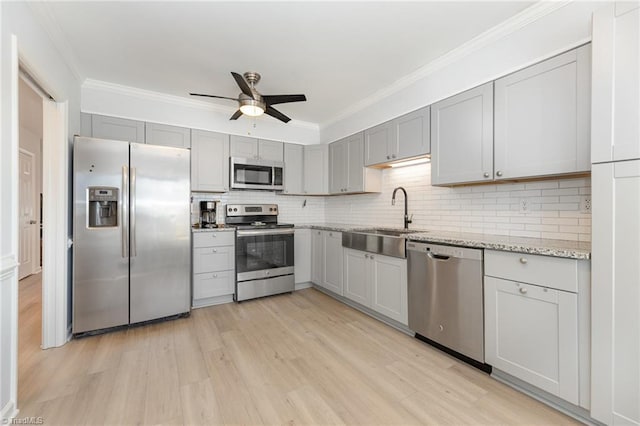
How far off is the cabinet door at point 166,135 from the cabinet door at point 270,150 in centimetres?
95

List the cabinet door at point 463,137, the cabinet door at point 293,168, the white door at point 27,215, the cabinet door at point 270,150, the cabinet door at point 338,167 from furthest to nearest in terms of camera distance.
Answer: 1. the white door at point 27,215
2. the cabinet door at point 293,168
3. the cabinet door at point 270,150
4. the cabinet door at point 338,167
5. the cabinet door at point 463,137

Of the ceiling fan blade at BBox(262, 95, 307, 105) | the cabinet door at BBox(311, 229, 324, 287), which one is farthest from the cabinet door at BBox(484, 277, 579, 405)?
the cabinet door at BBox(311, 229, 324, 287)

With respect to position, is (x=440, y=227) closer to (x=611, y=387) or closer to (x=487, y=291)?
(x=487, y=291)

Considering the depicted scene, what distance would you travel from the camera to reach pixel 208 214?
12.3 feet

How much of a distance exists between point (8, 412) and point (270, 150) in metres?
3.44

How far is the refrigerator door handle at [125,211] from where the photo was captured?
2.71m

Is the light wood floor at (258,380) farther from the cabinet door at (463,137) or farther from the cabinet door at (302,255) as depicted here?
the cabinet door at (463,137)

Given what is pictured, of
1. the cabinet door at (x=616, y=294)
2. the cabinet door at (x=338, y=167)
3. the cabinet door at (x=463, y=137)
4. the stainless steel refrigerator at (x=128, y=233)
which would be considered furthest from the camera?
the cabinet door at (x=338, y=167)

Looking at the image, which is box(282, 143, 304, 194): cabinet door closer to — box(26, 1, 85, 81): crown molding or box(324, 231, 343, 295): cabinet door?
box(324, 231, 343, 295): cabinet door

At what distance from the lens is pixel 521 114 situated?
2053 mm

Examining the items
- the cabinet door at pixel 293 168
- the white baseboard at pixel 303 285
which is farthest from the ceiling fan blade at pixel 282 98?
the white baseboard at pixel 303 285

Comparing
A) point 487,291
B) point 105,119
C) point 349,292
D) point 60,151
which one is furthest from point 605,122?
point 105,119

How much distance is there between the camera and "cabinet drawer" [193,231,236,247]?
3.38 m

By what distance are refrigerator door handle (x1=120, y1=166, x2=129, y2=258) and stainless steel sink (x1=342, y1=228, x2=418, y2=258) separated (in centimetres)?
230
